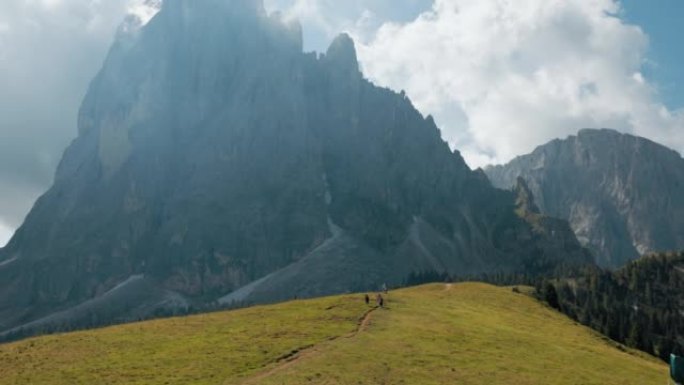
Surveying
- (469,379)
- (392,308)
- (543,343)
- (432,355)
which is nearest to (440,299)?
(392,308)

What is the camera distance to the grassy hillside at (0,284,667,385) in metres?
53.7

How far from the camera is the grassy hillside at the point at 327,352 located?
53.7 metres

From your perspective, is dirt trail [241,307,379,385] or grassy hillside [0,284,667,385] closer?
dirt trail [241,307,379,385]

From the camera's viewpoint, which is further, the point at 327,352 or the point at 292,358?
the point at 327,352

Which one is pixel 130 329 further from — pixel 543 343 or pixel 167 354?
pixel 543 343

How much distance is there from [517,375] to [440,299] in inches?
1883

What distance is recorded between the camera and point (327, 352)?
199 ft

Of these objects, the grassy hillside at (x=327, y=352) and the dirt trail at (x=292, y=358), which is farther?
the grassy hillside at (x=327, y=352)

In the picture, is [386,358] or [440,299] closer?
[386,358]

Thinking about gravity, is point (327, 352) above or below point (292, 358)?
above

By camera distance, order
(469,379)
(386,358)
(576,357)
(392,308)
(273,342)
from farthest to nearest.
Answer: (392,308), (576,357), (273,342), (386,358), (469,379)

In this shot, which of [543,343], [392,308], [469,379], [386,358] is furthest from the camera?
[392,308]

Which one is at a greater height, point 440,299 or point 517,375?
point 440,299

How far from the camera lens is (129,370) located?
5481cm
